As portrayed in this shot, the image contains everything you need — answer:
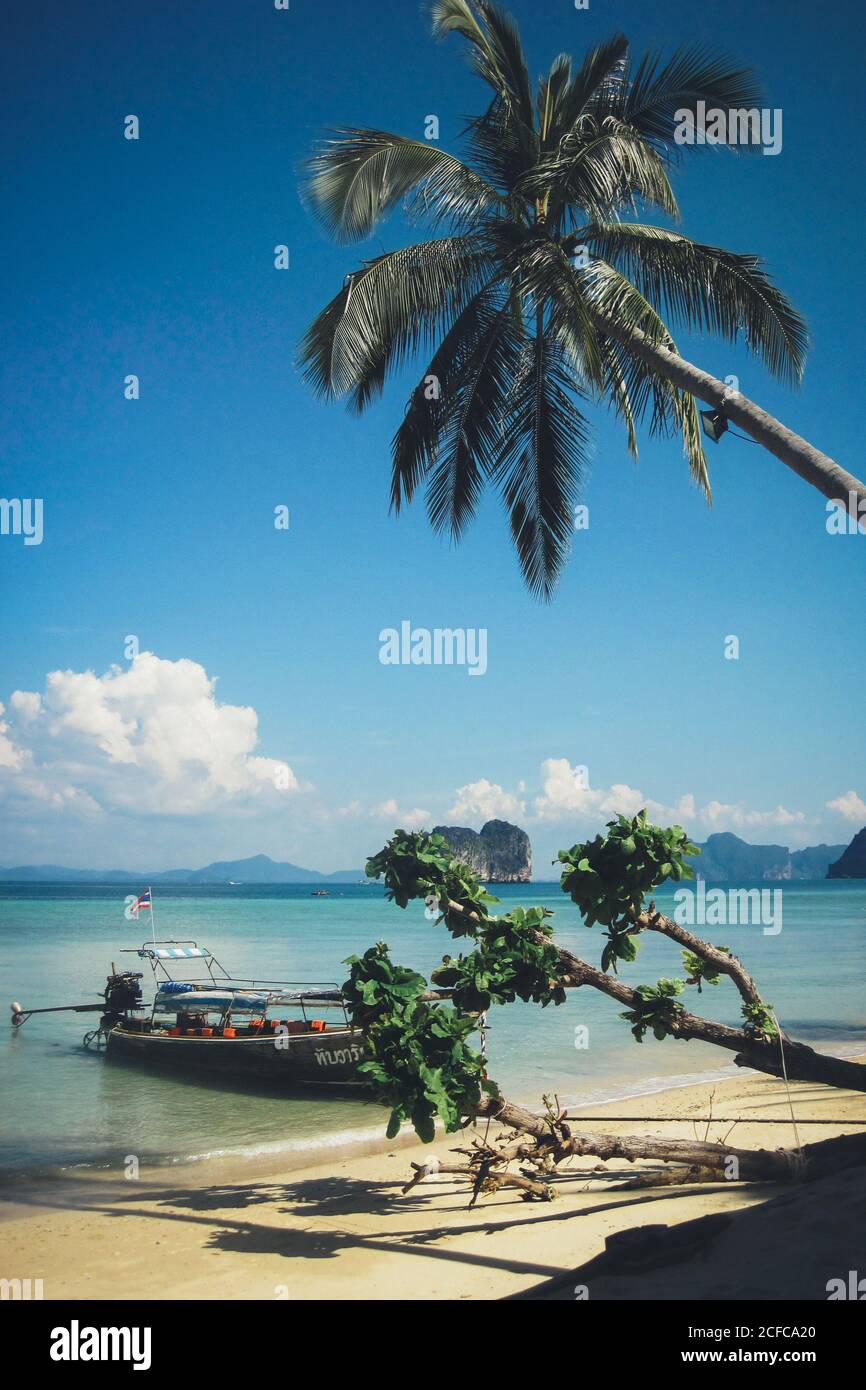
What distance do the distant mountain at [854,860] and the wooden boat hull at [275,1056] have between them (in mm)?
162555

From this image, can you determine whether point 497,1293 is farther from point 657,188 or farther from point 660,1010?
point 657,188

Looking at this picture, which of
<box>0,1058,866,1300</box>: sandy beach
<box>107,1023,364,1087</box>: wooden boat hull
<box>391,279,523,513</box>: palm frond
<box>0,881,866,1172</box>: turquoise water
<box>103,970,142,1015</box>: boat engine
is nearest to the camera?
<box>0,1058,866,1300</box>: sandy beach

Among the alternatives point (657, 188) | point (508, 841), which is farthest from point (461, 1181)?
point (508, 841)

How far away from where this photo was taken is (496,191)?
9.82 metres

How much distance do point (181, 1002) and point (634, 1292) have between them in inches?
638

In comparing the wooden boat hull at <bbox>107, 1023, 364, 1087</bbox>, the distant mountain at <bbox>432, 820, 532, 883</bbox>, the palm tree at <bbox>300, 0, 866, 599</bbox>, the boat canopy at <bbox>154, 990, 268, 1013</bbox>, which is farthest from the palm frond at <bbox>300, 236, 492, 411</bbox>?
the distant mountain at <bbox>432, 820, 532, 883</bbox>

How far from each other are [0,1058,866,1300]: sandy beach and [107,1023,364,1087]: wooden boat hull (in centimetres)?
318

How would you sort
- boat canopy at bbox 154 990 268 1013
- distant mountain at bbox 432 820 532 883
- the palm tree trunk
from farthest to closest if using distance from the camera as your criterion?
distant mountain at bbox 432 820 532 883 → boat canopy at bbox 154 990 268 1013 → the palm tree trunk

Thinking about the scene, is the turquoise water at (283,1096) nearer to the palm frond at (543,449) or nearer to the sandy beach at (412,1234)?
the sandy beach at (412,1234)

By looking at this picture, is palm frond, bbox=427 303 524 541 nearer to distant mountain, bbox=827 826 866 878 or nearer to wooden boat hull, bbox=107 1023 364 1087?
wooden boat hull, bbox=107 1023 364 1087

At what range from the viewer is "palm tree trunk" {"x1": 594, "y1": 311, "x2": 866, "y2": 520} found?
6877 mm

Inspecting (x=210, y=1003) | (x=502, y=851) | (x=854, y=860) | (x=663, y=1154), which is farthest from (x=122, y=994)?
(x=854, y=860)

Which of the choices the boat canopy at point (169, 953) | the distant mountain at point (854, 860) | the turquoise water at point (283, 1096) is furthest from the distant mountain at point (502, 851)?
the boat canopy at point (169, 953)

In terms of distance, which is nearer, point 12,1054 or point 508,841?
point 12,1054
